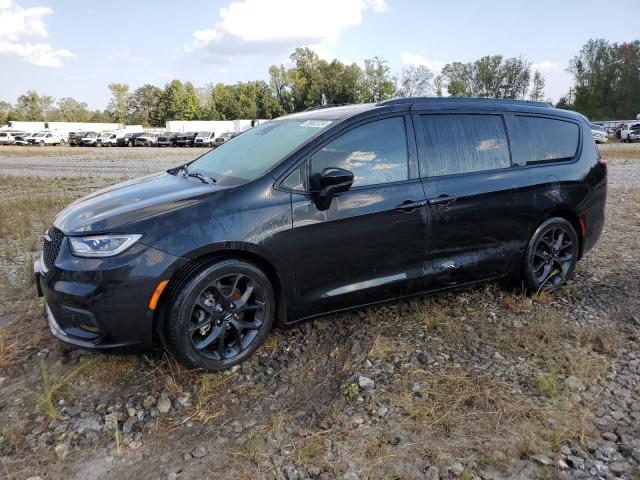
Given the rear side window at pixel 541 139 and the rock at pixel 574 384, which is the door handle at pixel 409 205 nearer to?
the rear side window at pixel 541 139

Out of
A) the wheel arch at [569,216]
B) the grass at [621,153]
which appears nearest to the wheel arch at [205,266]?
the wheel arch at [569,216]

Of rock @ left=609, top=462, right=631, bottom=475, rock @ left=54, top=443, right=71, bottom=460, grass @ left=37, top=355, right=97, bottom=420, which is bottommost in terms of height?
rock @ left=609, top=462, right=631, bottom=475

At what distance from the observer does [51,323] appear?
3.29 m

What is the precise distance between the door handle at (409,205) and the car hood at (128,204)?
1.32 m

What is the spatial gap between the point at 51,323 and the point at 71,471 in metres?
1.15

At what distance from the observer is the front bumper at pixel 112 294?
2918mm

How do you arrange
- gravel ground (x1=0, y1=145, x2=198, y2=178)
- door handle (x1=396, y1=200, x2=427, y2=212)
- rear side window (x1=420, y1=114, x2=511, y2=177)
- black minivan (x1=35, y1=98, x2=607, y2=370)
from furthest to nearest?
gravel ground (x1=0, y1=145, x2=198, y2=178), rear side window (x1=420, y1=114, x2=511, y2=177), door handle (x1=396, y1=200, x2=427, y2=212), black minivan (x1=35, y1=98, x2=607, y2=370)

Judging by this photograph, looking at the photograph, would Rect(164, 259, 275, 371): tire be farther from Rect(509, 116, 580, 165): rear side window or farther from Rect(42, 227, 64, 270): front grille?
Rect(509, 116, 580, 165): rear side window

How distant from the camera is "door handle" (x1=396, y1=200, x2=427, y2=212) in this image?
3727 millimetres

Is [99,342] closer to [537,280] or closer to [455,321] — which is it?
[455,321]

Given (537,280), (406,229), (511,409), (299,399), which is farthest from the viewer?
(537,280)

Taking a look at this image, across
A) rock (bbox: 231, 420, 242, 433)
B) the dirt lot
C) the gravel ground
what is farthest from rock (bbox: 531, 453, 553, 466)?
the gravel ground

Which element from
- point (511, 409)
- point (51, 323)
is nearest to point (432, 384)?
point (511, 409)

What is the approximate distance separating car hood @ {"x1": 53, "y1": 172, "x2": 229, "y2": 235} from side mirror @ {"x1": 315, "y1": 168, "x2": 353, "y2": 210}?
666mm
